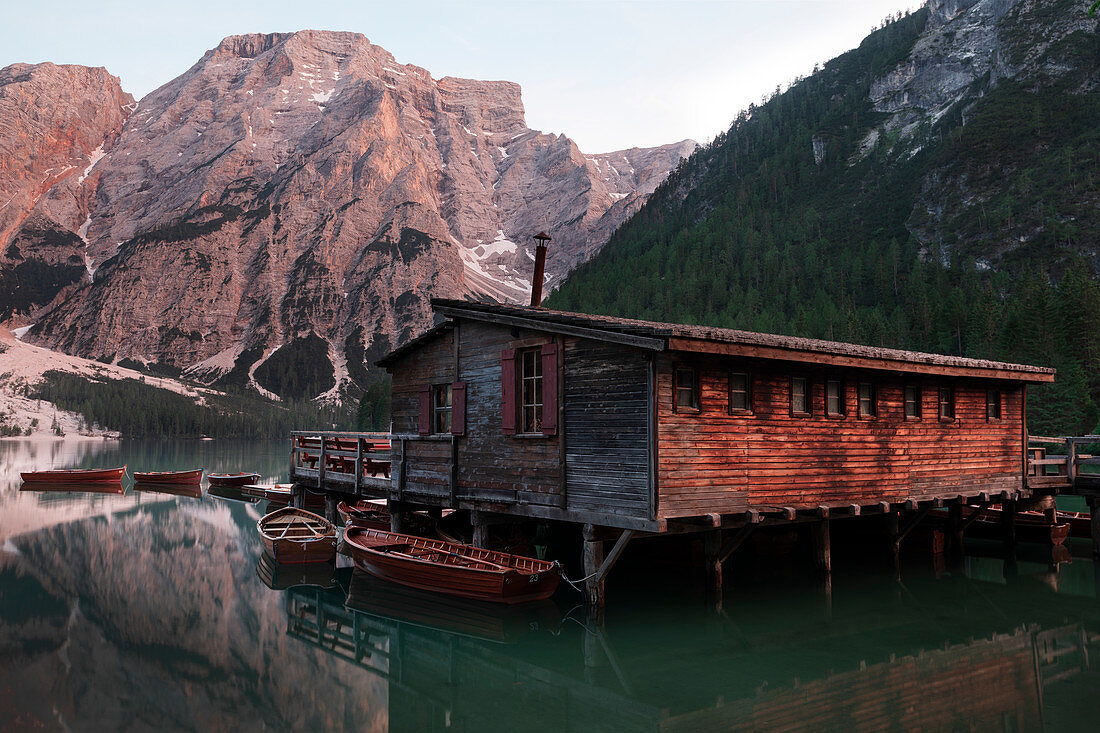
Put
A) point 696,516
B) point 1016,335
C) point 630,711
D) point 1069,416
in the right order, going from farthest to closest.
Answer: point 1016,335 < point 1069,416 < point 696,516 < point 630,711

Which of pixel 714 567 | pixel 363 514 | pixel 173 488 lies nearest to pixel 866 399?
pixel 714 567

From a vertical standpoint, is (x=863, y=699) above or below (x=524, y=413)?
below

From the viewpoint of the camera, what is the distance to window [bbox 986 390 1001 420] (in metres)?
24.7

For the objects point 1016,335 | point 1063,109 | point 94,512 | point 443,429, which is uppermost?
point 1063,109

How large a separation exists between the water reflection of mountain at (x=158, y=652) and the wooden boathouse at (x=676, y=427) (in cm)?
611

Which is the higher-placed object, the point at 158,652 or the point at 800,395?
the point at 800,395

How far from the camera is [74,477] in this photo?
56344mm

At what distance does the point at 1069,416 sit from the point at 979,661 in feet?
193

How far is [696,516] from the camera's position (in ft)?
54.6

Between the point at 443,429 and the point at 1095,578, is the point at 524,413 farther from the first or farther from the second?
the point at 1095,578

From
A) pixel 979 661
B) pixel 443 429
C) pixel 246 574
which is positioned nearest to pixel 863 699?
pixel 979 661

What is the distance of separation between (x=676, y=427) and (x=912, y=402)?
9.83 metres

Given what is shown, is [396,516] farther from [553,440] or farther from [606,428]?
[606,428]

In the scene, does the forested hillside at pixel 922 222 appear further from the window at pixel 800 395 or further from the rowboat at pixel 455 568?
the rowboat at pixel 455 568
